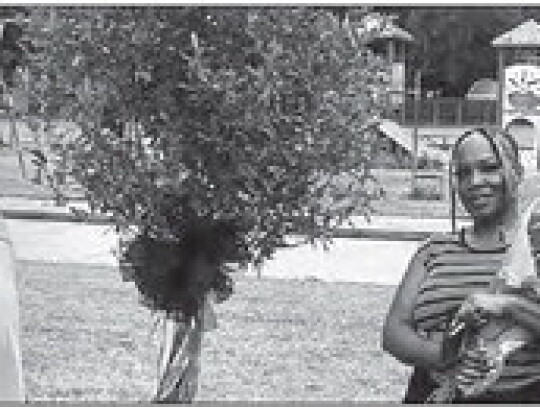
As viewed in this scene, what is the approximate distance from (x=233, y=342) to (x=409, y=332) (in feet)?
25.0

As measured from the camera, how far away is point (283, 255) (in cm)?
1575

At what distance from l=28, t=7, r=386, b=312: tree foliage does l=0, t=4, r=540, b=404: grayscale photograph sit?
0.01 metres

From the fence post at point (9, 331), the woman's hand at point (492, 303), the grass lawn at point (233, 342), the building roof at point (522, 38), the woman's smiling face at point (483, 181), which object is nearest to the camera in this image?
the fence post at point (9, 331)

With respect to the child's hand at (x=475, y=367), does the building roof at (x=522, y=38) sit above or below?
above

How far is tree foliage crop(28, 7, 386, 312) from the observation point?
5102mm

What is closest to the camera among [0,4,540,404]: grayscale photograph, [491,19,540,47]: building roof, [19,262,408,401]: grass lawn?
[0,4,540,404]: grayscale photograph

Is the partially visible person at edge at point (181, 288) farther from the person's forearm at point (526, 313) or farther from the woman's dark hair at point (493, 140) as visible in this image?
the person's forearm at point (526, 313)

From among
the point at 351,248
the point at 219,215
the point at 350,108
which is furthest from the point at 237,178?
the point at 351,248

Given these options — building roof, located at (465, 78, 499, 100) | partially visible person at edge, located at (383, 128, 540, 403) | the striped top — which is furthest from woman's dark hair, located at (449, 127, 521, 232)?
building roof, located at (465, 78, 499, 100)

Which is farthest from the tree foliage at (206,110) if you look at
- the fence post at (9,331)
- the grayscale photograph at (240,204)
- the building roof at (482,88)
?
the building roof at (482,88)

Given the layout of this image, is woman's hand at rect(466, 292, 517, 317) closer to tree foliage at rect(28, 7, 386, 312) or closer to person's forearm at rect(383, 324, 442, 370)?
person's forearm at rect(383, 324, 442, 370)

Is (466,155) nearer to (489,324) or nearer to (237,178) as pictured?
(489,324)

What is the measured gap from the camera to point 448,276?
300cm

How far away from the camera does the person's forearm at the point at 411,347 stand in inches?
114
